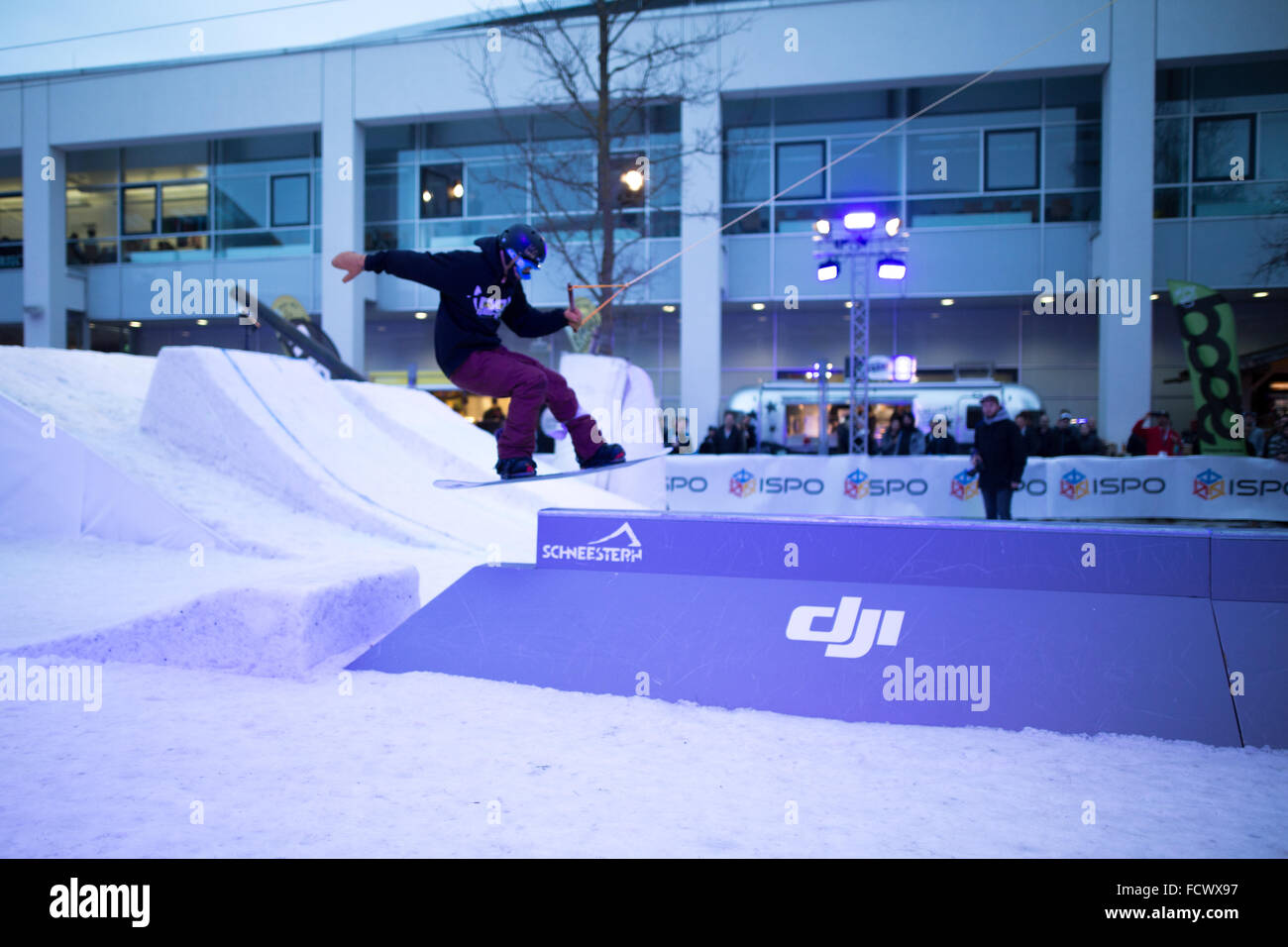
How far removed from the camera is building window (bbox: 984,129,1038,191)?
22.4 m

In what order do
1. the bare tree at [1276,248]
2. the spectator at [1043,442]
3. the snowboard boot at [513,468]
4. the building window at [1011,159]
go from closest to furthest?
the snowboard boot at [513,468]
the spectator at [1043,442]
the bare tree at [1276,248]
the building window at [1011,159]

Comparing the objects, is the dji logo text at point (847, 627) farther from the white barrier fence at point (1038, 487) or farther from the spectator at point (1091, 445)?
the spectator at point (1091, 445)

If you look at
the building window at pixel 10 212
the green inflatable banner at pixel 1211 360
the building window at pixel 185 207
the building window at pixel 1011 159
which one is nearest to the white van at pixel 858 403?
the green inflatable banner at pixel 1211 360

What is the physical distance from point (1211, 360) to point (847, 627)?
13.7 m

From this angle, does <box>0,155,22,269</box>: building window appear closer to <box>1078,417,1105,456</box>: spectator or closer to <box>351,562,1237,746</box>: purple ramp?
<box>351,562,1237,746</box>: purple ramp

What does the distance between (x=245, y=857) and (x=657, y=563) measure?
3.00 metres

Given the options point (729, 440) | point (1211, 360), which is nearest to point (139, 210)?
point (729, 440)

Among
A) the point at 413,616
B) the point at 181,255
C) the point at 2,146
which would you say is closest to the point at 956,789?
the point at 413,616

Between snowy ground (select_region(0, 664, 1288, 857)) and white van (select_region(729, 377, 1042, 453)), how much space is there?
51.4 feet

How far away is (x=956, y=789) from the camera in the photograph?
354cm

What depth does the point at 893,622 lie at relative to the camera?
4.73 meters

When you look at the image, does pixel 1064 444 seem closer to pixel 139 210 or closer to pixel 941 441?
pixel 941 441

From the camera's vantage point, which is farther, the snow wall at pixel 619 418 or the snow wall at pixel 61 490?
the snow wall at pixel 619 418

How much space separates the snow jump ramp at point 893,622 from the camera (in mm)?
4258
